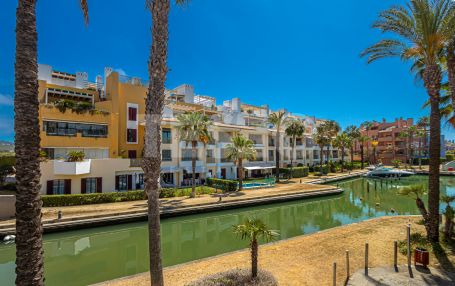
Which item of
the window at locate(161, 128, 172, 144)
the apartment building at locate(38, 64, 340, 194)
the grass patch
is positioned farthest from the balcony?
the grass patch

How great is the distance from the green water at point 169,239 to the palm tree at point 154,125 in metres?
6.79

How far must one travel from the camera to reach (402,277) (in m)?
8.14

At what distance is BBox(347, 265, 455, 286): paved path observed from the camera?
776cm

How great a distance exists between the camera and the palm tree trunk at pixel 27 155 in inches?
161

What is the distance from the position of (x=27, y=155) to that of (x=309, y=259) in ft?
34.6

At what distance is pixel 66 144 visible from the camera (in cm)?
2683

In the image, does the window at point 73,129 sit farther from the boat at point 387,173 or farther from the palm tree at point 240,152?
the boat at point 387,173

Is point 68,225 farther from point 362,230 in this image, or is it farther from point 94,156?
point 362,230

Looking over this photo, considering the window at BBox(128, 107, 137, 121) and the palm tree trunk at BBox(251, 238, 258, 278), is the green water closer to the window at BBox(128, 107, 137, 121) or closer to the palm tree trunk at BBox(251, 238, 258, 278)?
the palm tree trunk at BBox(251, 238, 258, 278)

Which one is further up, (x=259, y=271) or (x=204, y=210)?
(x=259, y=271)

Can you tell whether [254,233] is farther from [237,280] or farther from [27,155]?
[27,155]

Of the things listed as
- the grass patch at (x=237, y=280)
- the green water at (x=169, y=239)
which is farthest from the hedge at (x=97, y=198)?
the grass patch at (x=237, y=280)

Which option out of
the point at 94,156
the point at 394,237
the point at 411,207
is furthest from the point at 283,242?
the point at 94,156

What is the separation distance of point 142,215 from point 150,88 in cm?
1596
